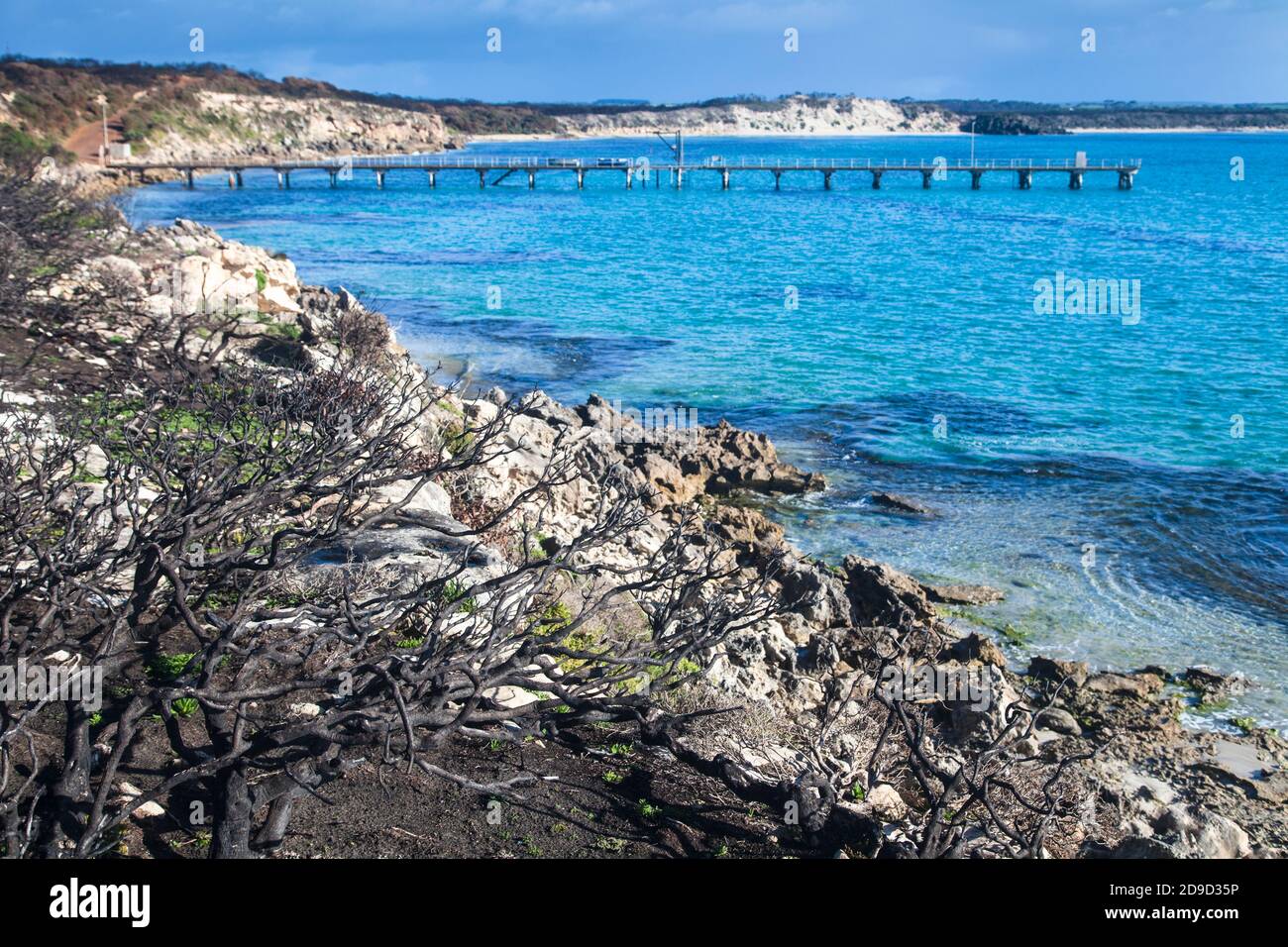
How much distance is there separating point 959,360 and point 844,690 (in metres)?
18.2

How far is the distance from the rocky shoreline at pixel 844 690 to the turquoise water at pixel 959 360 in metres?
1.07

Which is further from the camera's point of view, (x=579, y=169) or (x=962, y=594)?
(x=579, y=169)

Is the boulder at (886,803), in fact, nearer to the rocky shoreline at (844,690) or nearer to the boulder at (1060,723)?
the rocky shoreline at (844,690)

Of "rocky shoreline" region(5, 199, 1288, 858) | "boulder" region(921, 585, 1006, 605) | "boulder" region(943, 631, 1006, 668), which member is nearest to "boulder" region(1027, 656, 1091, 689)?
"rocky shoreline" region(5, 199, 1288, 858)

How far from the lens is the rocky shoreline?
6.68 meters

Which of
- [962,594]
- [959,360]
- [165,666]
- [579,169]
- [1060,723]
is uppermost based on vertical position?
[579,169]

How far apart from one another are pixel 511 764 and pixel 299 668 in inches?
49.8

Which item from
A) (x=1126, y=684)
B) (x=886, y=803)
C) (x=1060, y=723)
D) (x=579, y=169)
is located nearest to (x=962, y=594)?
(x=1126, y=684)

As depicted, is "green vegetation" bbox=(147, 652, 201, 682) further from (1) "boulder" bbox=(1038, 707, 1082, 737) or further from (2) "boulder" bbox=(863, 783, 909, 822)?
(1) "boulder" bbox=(1038, 707, 1082, 737)

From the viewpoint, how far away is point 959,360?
26062 mm

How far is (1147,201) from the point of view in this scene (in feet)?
239

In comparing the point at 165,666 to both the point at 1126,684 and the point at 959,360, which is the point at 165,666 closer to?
the point at 1126,684

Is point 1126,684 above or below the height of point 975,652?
below

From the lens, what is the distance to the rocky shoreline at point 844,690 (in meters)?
6.68
